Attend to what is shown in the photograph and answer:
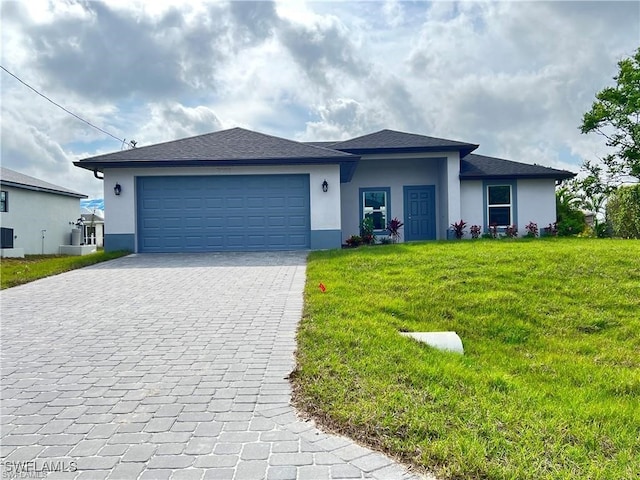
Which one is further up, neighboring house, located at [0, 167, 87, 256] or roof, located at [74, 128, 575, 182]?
roof, located at [74, 128, 575, 182]

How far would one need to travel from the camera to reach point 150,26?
1462 cm

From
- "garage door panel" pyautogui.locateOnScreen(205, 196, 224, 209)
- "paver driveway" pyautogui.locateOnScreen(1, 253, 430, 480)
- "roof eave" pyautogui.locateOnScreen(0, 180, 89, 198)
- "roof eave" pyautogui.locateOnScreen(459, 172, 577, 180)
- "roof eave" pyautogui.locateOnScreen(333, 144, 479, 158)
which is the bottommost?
"paver driveway" pyautogui.locateOnScreen(1, 253, 430, 480)

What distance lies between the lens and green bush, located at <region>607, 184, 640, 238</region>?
55.6 feet

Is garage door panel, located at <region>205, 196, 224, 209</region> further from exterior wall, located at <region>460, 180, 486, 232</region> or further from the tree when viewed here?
the tree

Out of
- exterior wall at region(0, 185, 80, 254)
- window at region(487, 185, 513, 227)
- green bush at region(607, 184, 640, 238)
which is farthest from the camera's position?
exterior wall at region(0, 185, 80, 254)

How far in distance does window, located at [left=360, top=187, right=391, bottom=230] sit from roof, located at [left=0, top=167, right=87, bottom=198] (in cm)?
1673

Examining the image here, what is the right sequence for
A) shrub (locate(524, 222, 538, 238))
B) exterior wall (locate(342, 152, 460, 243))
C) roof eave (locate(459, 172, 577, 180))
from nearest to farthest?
roof eave (locate(459, 172, 577, 180)), shrub (locate(524, 222, 538, 238)), exterior wall (locate(342, 152, 460, 243))

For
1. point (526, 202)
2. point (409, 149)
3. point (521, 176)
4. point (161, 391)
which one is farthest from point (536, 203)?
point (161, 391)

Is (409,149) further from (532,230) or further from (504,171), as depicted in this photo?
(532,230)

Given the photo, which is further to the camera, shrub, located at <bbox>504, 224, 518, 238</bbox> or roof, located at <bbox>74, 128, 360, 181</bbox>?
shrub, located at <bbox>504, 224, 518, 238</bbox>

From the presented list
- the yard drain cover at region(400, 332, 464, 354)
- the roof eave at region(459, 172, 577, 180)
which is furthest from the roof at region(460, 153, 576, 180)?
the yard drain cover at region(400, 332, 464, 354)

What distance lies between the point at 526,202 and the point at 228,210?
11531 millimetres

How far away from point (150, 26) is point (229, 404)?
49.4 ft

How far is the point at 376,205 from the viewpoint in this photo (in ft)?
57.4
